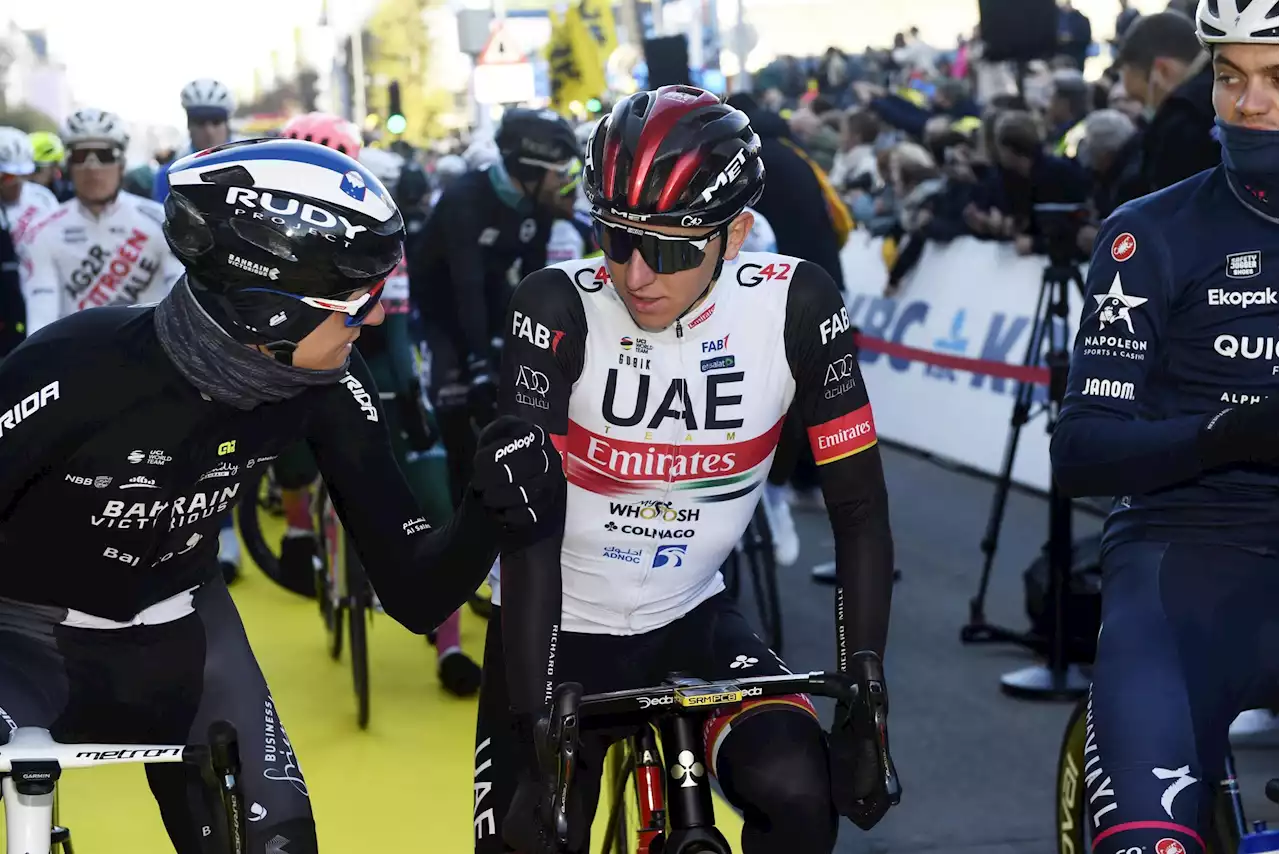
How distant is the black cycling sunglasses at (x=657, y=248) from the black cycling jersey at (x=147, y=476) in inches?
23.7

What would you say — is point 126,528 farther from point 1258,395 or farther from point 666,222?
point 1258,395

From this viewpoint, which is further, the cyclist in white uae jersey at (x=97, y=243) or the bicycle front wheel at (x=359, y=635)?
the cyclist in white uae jersey at (x=97, y=243)

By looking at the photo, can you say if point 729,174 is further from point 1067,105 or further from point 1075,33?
point 1075,33

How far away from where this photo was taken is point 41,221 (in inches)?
365

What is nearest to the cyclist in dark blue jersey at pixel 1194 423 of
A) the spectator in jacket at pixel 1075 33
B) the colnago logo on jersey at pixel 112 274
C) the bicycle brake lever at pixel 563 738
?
the bicycle brake lever at pixel 563 738

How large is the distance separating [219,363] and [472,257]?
202 inches

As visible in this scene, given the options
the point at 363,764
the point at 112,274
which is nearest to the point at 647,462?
the point at 363,764

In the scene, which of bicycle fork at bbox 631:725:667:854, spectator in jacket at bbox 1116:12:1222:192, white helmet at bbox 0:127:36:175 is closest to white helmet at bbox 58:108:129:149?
spectator in jacket at bbox 1116:12:1222:192

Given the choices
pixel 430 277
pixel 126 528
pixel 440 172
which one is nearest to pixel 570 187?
pixel 430 277

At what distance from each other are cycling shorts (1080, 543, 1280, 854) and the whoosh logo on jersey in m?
0.84

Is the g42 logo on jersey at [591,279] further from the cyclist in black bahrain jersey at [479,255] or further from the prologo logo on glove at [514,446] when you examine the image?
the cyclist in black bahrain jersey at [479,255]

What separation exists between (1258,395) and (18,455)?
97.1 inches

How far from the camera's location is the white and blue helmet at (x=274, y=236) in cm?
304

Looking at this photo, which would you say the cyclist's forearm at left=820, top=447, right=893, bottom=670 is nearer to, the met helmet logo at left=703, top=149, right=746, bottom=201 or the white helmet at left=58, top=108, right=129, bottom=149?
the met helmet logo at left=703, top=149, right=746, bottom=201
